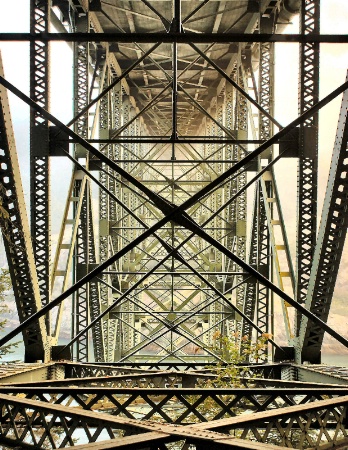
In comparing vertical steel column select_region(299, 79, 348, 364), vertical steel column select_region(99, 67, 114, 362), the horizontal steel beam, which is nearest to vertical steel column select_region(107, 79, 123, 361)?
vertical steel column select_region(99, 67, 114, 362)

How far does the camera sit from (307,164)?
33.8 feet

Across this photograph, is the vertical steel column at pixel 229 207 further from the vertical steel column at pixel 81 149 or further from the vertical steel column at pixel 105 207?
the vertical steel column at pixel 81 149

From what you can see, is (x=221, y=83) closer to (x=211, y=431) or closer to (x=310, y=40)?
(x=310, y=40)

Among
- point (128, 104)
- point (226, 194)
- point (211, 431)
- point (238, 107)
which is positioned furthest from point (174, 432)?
point (128, 104)

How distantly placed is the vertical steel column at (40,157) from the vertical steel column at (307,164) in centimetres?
388

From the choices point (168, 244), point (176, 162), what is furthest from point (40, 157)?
point (176, 162)

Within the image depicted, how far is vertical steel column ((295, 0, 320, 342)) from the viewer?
10.2 meters

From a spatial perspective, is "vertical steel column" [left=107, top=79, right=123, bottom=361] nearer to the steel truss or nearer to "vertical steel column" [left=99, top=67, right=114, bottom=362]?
the steel truss

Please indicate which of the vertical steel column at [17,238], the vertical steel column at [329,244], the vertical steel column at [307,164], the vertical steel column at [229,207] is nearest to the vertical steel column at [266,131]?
the vertical steel column at [307,164]

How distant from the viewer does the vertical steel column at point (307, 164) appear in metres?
10.2

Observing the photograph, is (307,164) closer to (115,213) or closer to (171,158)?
(171,158)

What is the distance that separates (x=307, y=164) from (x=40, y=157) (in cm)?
414

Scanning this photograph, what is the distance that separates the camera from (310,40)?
7867mm

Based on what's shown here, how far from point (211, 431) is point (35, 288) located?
5.45 m
